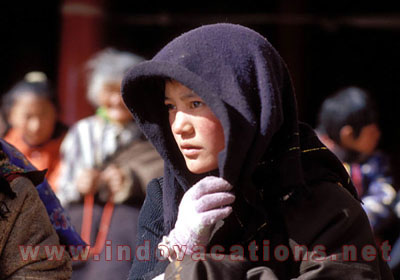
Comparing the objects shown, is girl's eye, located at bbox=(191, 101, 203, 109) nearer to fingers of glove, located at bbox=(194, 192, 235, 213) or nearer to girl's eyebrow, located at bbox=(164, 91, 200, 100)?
girl's eyebrow, located at bbox=(164, 91, 200, 100)

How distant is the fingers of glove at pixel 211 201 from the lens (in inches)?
77.2

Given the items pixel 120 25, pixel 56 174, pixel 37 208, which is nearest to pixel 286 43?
pixel 120 25

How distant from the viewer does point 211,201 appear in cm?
196

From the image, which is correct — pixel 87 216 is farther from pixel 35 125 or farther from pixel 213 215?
pixel 213 215

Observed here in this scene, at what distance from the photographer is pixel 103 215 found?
13.5ft

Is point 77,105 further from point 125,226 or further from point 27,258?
point 27,258

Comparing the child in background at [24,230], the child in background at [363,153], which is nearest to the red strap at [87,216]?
the child in background at [363,153]

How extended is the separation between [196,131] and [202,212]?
0.23m

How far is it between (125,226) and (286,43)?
3.03 m

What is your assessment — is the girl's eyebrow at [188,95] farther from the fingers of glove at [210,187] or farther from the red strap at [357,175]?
the red strap at [357,175]

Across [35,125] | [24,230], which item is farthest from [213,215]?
[35,125]

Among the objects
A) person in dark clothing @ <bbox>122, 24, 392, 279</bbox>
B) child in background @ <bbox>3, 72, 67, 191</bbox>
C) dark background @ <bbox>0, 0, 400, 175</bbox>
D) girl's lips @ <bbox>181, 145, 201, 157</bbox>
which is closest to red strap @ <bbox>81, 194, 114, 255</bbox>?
child in background @ <bbox>3, 72, 67, 191</bbox>

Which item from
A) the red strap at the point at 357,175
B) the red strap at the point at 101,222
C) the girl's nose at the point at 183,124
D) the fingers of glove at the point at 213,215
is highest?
the girl's nose at the point at 183,124

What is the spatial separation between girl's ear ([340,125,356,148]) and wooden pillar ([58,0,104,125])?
2632mm
